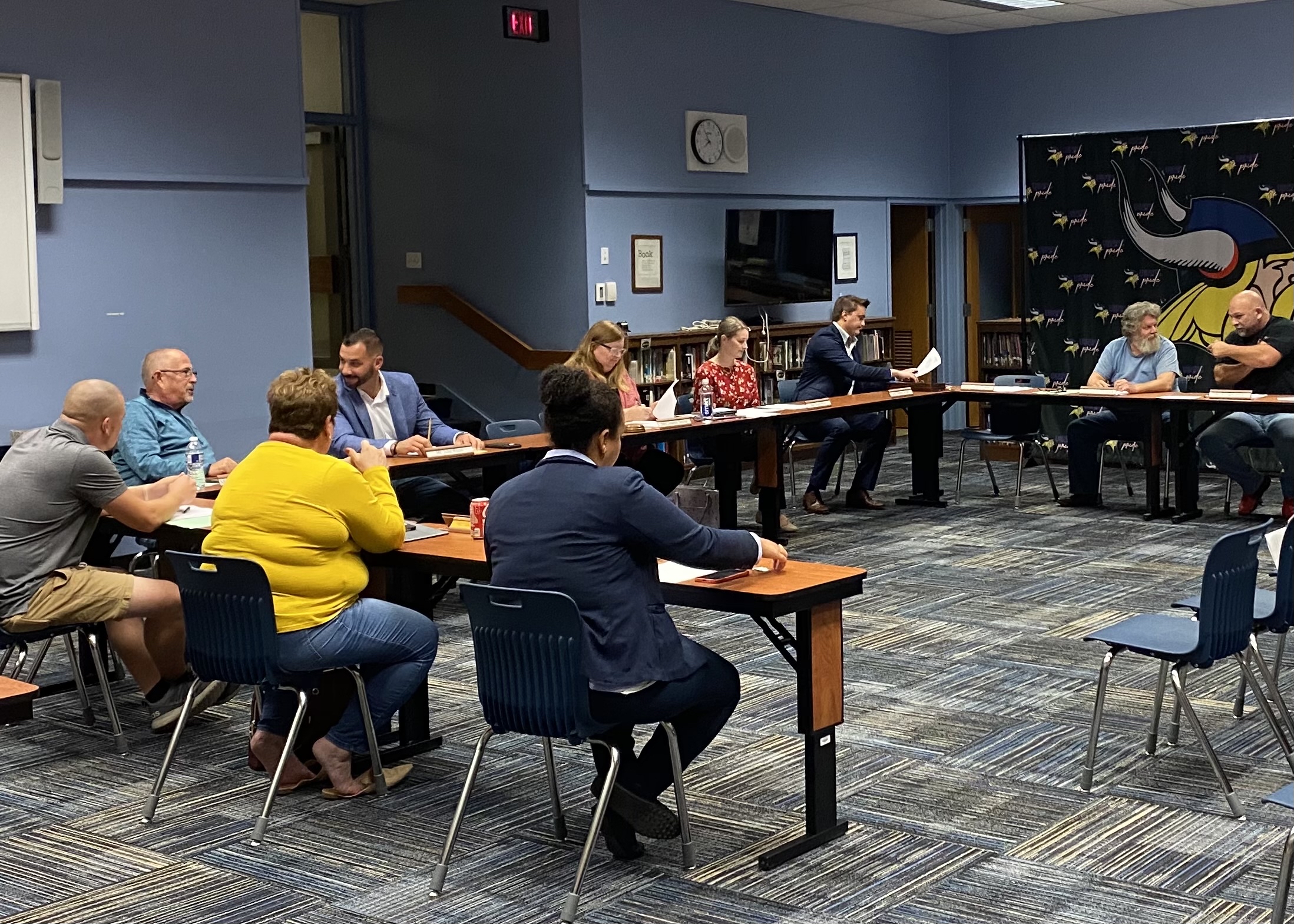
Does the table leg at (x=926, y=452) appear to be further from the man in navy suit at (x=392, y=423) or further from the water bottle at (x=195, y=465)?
the water bottle at (x=195, y=465)

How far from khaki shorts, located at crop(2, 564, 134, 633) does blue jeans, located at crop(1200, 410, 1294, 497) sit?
6751 millimetres

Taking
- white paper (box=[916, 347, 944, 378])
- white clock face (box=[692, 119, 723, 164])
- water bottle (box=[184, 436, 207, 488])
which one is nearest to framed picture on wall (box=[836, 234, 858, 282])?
white clock face (box=[692, 119, 723, 164])

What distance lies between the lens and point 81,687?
541 cm

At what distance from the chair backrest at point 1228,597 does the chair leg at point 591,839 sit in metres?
1.72

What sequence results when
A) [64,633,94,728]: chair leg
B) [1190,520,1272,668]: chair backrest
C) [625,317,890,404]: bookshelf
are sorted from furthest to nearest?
[625,317,890,404]: bookshelf, [64,633,94,728]: chair leg, [1190,520,1272,668]: chair backrest

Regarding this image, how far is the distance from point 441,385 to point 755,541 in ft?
26.4

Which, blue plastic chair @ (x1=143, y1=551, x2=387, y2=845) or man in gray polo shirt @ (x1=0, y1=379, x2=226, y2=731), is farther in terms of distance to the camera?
man in gray polo shirt @ (x1=0, y1=379, x2=226, y2=731)

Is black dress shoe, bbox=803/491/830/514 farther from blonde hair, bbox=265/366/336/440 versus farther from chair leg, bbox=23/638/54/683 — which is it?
blonde hair, bbox=265/366/336/440

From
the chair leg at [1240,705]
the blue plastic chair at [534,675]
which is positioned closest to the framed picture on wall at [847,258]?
the chair leg at [1240,705]

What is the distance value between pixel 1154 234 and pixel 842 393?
3.16m

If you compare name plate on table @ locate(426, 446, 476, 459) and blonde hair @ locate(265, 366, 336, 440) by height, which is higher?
blonde hair @ locate(265, 366, 336, 440)

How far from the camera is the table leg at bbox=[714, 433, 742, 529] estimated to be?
8992 mm

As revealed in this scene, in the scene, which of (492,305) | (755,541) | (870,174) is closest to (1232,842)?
(755,541)

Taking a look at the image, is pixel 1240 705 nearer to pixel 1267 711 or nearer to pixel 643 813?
pixel 1267 711
